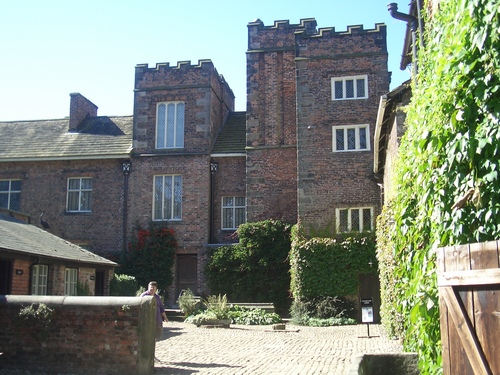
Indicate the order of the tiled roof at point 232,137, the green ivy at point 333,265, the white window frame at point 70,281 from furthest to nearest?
1. the tiled roof at point 232,137
2. the green ivy at point 333,265
3. the white window frame at point 70,281

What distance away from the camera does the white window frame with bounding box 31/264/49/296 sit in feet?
58.2

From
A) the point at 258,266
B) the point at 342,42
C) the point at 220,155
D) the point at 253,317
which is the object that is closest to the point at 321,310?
the point at 253,317

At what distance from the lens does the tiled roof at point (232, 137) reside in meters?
26.8

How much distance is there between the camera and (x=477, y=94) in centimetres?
445

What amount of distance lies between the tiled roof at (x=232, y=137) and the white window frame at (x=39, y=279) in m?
10.5

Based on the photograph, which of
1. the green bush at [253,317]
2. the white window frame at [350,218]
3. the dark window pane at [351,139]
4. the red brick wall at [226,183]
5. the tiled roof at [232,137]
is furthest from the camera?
the tiled roof at [232,137]

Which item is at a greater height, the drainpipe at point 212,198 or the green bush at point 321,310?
the drainpipe at point 212,198

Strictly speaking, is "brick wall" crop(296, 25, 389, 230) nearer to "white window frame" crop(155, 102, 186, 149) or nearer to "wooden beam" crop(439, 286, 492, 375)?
"white window frame" crop(155, 102, 186, 149)

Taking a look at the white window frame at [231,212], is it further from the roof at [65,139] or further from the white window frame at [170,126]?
the roof at [65,139]

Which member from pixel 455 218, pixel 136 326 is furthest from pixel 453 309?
pixel 136 326

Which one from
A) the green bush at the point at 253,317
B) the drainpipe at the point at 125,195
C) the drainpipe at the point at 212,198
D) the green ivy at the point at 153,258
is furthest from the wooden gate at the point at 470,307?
the drainpipe at the point at 125,195

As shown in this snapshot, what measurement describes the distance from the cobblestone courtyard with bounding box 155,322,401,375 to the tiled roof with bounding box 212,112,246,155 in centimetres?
970

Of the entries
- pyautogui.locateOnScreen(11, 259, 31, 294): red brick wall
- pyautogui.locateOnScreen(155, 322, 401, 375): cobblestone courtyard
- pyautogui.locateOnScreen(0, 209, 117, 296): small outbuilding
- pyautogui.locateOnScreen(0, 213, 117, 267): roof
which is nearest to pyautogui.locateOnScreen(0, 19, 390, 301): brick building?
pyautogui.locateOnScreen(0, 209, 117, 296): small outbuilding

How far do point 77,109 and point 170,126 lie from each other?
5896 millimetres
